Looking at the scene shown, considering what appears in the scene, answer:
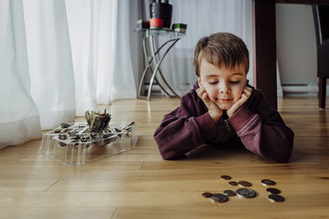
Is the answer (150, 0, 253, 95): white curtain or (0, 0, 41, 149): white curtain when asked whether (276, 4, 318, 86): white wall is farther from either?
(0, 0, 41, 149): white curtain

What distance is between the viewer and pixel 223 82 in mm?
739

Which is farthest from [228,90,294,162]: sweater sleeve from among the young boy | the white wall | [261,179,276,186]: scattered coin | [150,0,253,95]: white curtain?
the white wall

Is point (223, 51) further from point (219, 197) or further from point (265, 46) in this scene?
point (265, 46)

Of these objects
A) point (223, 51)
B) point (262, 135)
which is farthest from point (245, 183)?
point (223, 51)

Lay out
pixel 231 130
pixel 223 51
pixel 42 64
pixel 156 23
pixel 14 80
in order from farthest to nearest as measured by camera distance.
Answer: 1. pixel 156 23
2. pixel 42 64
3. pixel 14 80
4. pixel 231 130
5. pixel 223 51

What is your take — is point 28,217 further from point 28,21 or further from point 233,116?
point 28,21

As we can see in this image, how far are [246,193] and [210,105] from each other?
Result: 28 centimetres

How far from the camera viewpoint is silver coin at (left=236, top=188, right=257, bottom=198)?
1.88 ft

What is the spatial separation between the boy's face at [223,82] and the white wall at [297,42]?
9.32 feet

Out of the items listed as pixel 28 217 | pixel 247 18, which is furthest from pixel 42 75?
pixel 247 18

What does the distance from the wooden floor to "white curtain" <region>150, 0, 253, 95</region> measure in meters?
2.33

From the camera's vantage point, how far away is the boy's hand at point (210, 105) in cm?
77

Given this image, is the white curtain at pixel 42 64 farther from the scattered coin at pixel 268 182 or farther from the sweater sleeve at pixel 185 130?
the scattered coin at pixel 268 182

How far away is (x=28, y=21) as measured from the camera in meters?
1.19
